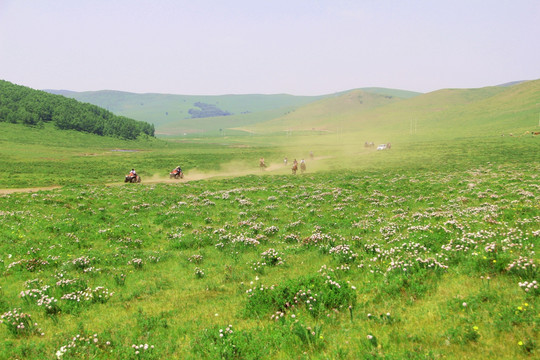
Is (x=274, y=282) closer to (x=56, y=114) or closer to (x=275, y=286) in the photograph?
(x=275, y=286)

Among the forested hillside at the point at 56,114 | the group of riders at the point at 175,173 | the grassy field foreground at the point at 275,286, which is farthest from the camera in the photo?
the forested hillside at the point at 56,114

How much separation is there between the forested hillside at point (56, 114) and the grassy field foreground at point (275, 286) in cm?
14479

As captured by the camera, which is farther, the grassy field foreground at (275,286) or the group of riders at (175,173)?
the group of riders at (175,173)

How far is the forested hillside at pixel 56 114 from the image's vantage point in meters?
132

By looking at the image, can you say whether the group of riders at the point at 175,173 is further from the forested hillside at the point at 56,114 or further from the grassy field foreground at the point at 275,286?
the forested hillside at the point at 56,114

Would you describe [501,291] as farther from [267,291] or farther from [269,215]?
[269,215]

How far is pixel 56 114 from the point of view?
143000 millimetres

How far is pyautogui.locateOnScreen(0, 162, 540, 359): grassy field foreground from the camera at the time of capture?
5793 millimetres

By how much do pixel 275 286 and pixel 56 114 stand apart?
169 meters

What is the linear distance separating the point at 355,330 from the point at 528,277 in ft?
13.3

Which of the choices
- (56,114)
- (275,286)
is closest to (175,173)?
(275,286)

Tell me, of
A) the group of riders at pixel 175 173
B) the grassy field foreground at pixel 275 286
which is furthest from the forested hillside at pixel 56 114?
the grassy field foreground at pixel 275 286

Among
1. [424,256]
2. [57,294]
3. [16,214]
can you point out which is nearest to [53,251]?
[57,294]

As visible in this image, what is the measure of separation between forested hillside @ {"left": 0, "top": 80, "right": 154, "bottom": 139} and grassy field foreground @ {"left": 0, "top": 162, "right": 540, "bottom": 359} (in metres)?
145
